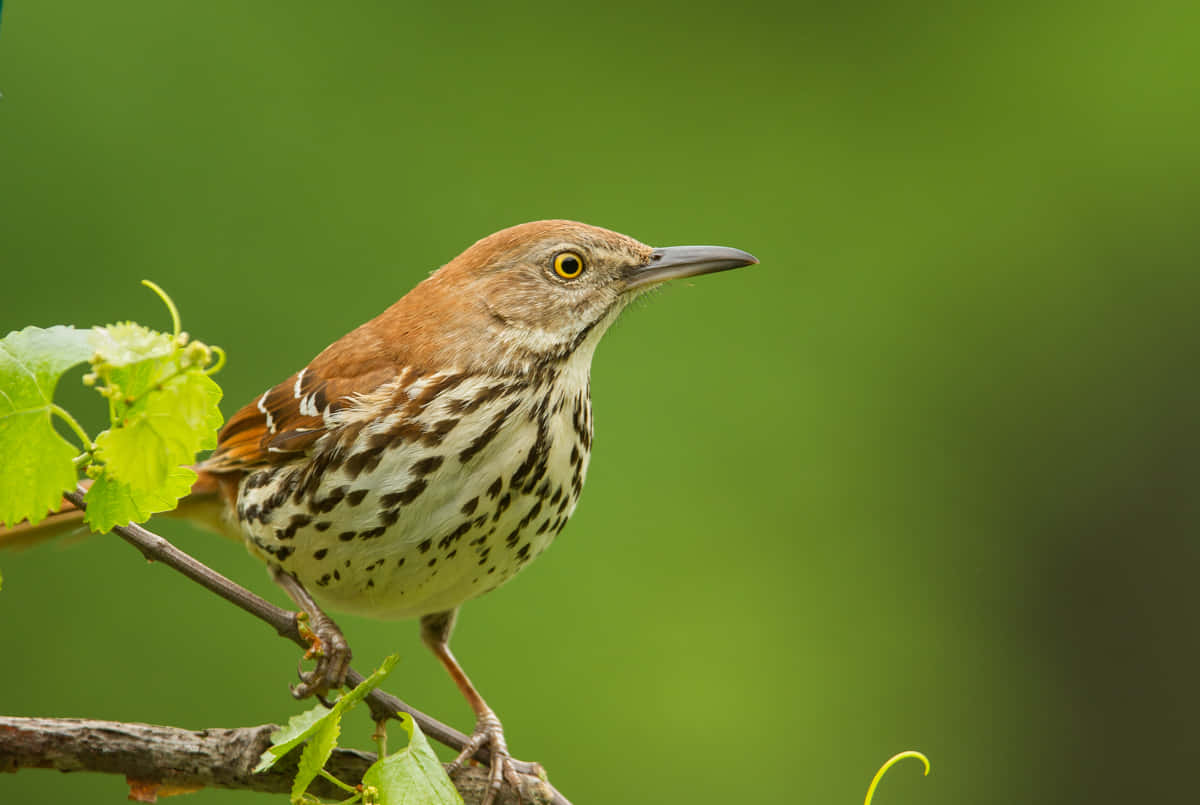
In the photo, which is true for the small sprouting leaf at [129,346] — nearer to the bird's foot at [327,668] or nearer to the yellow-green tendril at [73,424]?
the yellow-green tendril at [73,424]

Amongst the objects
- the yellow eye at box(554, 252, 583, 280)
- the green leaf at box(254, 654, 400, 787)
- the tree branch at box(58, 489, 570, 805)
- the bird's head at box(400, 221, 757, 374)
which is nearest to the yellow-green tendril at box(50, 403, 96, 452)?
the tree branch at box(58, 489, 570, 805)

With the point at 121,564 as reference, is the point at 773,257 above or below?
above

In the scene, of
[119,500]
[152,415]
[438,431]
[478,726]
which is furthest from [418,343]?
[152,415]

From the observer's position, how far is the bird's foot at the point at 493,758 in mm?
2375

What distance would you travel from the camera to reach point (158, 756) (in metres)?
2.21

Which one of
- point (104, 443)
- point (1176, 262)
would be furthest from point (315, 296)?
point (1176, 262)

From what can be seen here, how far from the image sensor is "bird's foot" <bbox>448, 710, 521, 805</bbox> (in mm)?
2375

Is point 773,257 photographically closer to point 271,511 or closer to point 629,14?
point 629,14

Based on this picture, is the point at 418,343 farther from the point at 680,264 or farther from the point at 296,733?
the point at 296,733

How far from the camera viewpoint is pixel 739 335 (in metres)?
5.67

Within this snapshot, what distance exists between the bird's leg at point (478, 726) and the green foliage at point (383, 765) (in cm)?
36

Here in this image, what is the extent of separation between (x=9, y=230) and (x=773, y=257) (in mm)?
3128

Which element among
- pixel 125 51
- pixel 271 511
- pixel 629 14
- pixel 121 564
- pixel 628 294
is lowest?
pixel 121 564

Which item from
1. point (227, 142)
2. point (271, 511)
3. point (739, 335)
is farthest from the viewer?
point (739, 335)
